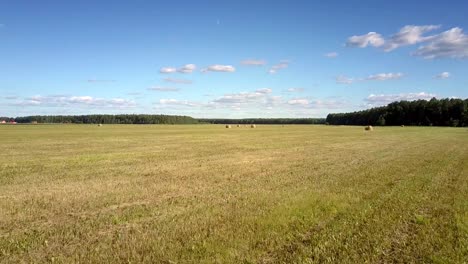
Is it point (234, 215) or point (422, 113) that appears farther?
point (422, 113)

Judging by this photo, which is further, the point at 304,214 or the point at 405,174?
the point at 405,174

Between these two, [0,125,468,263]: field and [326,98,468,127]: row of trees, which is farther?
[326,98,468,127]: row of trees

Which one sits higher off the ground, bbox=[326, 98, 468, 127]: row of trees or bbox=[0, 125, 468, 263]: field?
bbox=[326, 98, 468, 127]: row of trees

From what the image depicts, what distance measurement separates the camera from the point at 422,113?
13550 cm

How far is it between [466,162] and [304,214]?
1515 cm

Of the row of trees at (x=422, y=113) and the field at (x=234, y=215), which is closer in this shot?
the field at (x=234, y=215)

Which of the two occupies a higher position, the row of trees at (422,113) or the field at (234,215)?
the row of trees at (422,113)

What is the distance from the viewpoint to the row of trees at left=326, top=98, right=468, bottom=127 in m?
125

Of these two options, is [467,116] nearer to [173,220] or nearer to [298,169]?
[298,169]

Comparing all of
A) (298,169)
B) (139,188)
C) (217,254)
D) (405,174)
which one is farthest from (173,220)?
(405,174)

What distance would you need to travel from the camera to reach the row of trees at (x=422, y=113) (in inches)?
4916

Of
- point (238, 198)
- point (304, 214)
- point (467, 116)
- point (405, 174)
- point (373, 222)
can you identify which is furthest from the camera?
point (467, 116)

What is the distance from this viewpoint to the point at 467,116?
121000 millimetres

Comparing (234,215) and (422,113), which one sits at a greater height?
(422,113)
